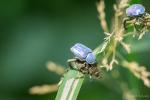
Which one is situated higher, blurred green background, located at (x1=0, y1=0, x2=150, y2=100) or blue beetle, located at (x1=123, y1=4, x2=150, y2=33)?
blurred green background, located at (x1=0, y1=0, x2=150, y2=100)

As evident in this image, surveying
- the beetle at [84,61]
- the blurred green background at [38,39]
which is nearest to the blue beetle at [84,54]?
the beetle at [84,61]

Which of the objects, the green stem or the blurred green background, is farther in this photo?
the blurred green background

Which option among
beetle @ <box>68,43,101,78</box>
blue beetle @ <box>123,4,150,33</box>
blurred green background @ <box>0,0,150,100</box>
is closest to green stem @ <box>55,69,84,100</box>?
beetle @ <box>68,43,101,78</box>

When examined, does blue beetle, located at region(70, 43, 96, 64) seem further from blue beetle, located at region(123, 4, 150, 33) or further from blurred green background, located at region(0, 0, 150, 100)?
blurred green background, located at region(0, 0, 150, 100)

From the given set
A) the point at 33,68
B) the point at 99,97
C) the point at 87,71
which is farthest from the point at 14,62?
the point at 87,71

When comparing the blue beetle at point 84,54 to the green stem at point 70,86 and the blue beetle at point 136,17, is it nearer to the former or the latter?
the green stem at point 70,86
